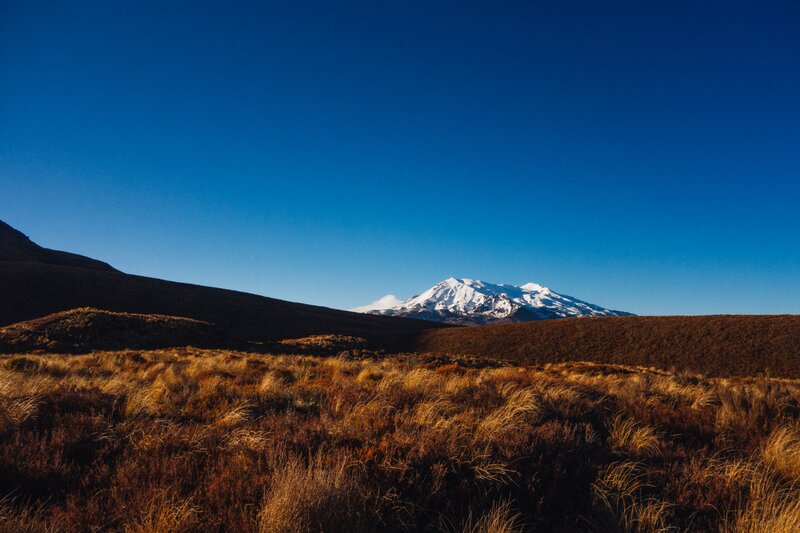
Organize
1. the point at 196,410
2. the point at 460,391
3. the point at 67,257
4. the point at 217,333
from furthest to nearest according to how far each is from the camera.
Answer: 1. the point at 67,257
2. the point at 217,333
3. the point at 460,391
4. the point at 196,410

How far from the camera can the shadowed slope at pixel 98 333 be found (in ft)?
92.7

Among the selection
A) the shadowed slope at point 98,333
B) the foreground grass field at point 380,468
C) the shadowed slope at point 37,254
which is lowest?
the shadowed slope at point 98,333

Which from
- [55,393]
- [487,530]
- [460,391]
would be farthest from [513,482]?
[55,393]

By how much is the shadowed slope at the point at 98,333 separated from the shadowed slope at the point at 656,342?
114 feet

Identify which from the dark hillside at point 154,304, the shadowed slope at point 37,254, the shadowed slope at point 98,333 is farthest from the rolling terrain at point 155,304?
the shadowed slope at point 37,254

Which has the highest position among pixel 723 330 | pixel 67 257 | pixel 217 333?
pixel 67 257

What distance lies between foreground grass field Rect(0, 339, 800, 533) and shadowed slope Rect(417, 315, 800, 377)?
46.8 meters

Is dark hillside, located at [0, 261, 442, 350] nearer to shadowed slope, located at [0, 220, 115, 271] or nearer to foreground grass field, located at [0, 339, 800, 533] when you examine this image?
shadowed slope, located at [0, 220, 115, 271]

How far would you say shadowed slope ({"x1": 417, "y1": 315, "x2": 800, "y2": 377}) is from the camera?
147ft

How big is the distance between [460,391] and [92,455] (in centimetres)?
642

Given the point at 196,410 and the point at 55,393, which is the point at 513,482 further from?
the point at 55,393

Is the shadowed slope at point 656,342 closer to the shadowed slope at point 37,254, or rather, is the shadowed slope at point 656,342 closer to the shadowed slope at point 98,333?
the shadowed slope at point 98,333

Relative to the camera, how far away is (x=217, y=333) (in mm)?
37906

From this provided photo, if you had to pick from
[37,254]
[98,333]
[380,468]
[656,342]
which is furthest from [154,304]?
[656,342]
